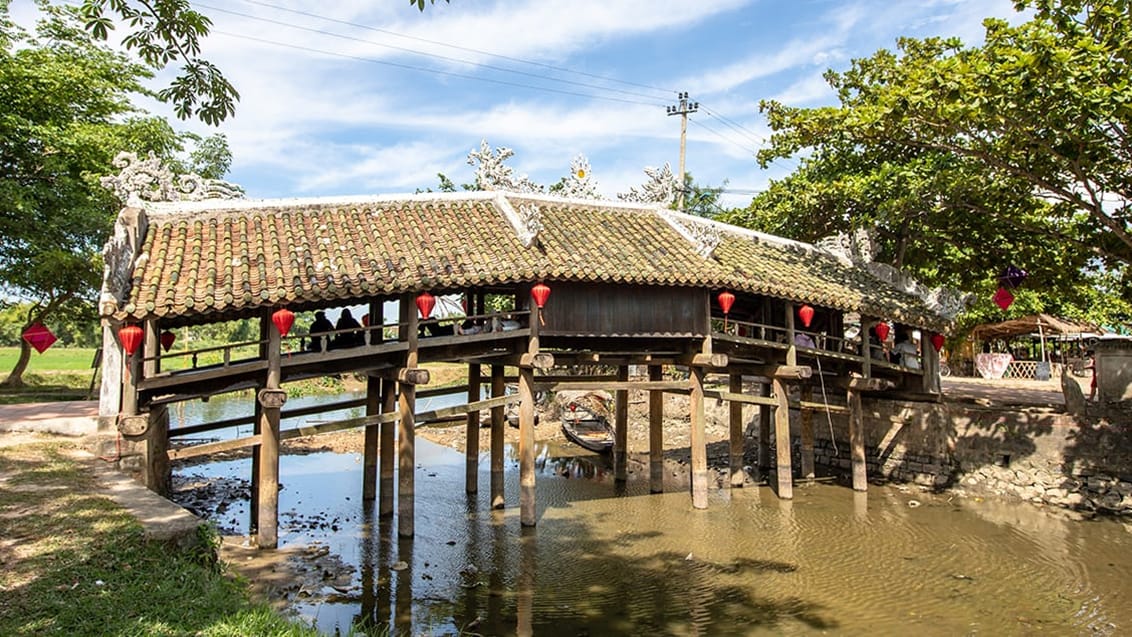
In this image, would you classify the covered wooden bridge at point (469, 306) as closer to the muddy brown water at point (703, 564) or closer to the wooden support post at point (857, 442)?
the wooden support post at point (857, 442)

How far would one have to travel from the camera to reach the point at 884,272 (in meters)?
17.5

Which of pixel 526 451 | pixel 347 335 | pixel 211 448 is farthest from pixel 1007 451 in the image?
pixel 211 448

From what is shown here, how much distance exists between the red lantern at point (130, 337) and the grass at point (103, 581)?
6.93 feet

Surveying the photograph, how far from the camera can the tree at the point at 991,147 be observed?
10500 millimetres

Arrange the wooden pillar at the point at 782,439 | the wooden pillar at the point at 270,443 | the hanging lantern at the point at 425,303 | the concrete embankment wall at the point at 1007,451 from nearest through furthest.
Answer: the wooden pillar at the point at 270,443 → the hanging lantern at the point at 425,303 → the concrete embankment wall at the point at 1007,451 → the wooden pillar at the point at 782,439

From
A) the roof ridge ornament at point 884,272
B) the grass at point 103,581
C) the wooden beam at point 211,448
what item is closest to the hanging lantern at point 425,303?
the wooden beam at point 211,448

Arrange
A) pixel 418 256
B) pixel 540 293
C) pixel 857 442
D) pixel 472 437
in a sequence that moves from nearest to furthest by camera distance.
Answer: pixel 418 256 → pixel 540 293 → pixel 472 437 → pixel 857 442

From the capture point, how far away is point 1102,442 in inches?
560

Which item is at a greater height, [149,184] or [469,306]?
[149,184]

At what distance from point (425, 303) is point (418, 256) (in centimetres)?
95

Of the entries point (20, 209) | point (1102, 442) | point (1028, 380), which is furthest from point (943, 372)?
point (20, 209)

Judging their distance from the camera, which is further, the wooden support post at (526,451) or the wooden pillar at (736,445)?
the wooden pillar at (736,445)

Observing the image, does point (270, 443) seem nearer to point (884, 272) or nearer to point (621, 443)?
point (621, 443)

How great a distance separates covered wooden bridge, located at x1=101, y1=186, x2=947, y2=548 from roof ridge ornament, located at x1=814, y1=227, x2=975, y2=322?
0.38 feet
